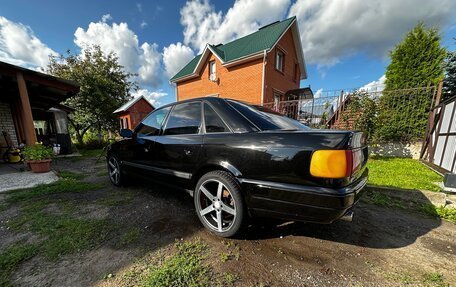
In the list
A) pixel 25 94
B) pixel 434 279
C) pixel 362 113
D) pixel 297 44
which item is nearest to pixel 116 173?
pixel 25 94

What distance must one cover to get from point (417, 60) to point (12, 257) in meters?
12.8

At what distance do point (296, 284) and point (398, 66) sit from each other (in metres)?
10.9

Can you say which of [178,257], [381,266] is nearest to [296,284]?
[381,266]

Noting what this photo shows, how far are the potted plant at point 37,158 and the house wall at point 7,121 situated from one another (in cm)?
429

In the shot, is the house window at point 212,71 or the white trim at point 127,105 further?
the white trim at point 127,105

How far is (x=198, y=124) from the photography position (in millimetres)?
2404

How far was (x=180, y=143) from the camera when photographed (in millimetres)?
2441

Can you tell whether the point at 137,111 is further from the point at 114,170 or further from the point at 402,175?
the point at 402,175

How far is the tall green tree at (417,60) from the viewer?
24.8ft

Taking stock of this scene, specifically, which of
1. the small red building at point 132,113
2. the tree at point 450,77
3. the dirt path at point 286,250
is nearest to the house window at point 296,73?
the tree at point 450,77

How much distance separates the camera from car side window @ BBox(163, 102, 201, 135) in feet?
8.05

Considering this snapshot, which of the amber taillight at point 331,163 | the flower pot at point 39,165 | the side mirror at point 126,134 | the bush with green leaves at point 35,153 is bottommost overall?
the flower pot at point 39,165

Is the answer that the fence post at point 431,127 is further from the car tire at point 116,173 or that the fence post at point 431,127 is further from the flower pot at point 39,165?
the flower pot at point 39,165

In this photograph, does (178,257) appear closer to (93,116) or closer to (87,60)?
(93,116)
